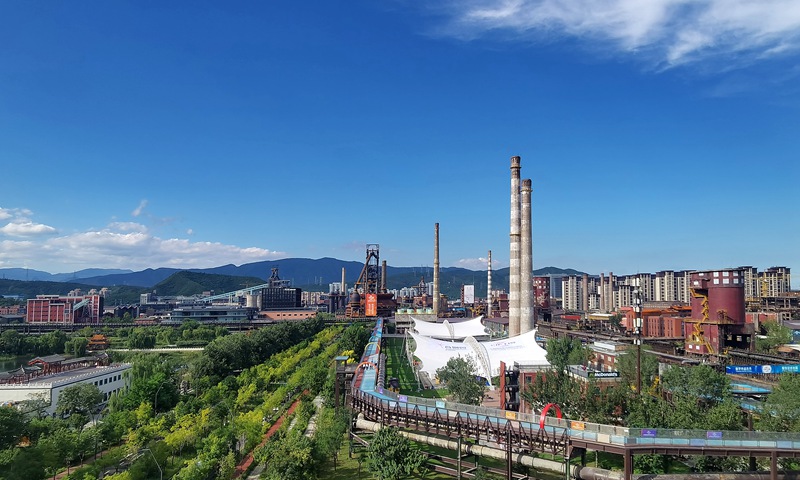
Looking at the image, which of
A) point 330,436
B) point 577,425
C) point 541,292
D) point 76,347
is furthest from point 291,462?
point 541,292

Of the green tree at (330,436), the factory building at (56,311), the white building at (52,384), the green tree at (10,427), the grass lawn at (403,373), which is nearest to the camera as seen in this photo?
the green tree at (330,436)

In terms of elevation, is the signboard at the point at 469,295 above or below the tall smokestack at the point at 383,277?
below

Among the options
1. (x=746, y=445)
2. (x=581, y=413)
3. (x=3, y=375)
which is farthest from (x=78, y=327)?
(x=746, y=445)

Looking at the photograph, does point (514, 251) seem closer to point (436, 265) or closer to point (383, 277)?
point (436, 265)

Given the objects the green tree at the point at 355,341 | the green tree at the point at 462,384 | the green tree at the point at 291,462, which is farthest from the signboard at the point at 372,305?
the green tree at the point at 291,462

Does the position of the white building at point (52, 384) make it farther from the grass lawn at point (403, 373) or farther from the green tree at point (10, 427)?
the grass lawn at point (403, 373)

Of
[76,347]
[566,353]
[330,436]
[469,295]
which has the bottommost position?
[76,347]

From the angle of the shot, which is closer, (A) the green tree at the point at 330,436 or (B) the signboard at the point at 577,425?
(B) the signboard at the point at 577,425
